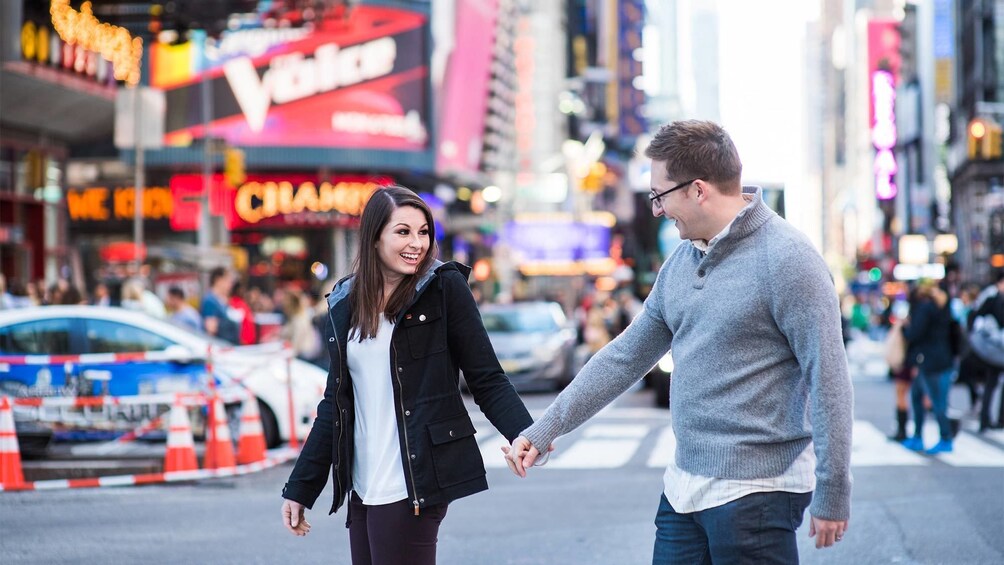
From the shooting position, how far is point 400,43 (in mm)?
48719

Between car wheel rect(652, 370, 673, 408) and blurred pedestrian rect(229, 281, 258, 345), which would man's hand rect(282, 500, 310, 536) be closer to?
blurred pedestrian rect(229, 281, 258, 345)

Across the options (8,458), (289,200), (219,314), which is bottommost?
(8,458)

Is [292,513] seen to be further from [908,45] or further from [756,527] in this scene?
[908,45]

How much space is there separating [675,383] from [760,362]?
0.32 m

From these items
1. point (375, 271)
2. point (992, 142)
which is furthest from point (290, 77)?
point (375, 271)

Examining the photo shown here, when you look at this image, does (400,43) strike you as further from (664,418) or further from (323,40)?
(664,418)

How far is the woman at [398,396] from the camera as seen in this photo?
4.26 meters

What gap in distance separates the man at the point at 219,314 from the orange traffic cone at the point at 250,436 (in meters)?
4.16

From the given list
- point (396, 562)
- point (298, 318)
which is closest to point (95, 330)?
point (298, 318)

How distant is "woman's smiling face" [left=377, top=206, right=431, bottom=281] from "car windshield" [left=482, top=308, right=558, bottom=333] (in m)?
17.9

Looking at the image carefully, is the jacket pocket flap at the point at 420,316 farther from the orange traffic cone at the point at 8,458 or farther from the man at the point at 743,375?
the orange traffic cone at the point at 8,458

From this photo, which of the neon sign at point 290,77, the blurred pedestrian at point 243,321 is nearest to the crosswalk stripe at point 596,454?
the blurred pedestrian at point 243,321

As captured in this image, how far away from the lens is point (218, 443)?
11.8 metres

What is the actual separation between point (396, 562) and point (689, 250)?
1336 millimetres
